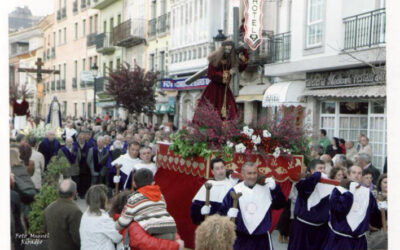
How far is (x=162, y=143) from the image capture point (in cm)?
650

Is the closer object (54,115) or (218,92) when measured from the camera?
(218,92)

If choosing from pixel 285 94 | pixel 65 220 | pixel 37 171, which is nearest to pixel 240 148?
pixel 65 220

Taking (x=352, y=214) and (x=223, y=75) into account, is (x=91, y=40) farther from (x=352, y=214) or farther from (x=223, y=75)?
(x=352, y=214)

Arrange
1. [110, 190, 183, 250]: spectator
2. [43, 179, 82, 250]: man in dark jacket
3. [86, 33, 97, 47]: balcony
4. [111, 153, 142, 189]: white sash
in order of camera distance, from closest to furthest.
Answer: [110, 190, 183, 250]: spectator
[43, 179, 82, 250]: man in dark jacket
[111, 153, 142, 189]: white sash
[86, 33, 97, 47]: balcony

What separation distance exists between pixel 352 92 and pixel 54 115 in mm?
5364

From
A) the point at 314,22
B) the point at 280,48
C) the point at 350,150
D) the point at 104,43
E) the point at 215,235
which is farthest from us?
the point at 280,48

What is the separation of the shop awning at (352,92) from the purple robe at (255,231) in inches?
133

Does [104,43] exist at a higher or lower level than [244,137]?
higher

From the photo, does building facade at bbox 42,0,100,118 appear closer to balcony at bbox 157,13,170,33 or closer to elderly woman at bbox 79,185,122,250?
balcony at bbox 157,13,170,33

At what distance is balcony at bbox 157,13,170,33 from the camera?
10316 mm

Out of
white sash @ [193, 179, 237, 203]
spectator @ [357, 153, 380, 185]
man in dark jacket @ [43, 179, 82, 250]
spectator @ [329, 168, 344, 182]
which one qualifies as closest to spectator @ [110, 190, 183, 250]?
man in dark jacket @ [43, 179, 82, 250]

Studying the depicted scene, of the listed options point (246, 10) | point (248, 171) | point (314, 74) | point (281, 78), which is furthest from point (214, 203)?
point (281, 78)

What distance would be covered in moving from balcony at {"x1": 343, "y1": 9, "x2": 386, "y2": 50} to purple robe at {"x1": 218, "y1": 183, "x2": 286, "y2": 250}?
4.59m

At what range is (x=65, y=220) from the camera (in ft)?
15.5
